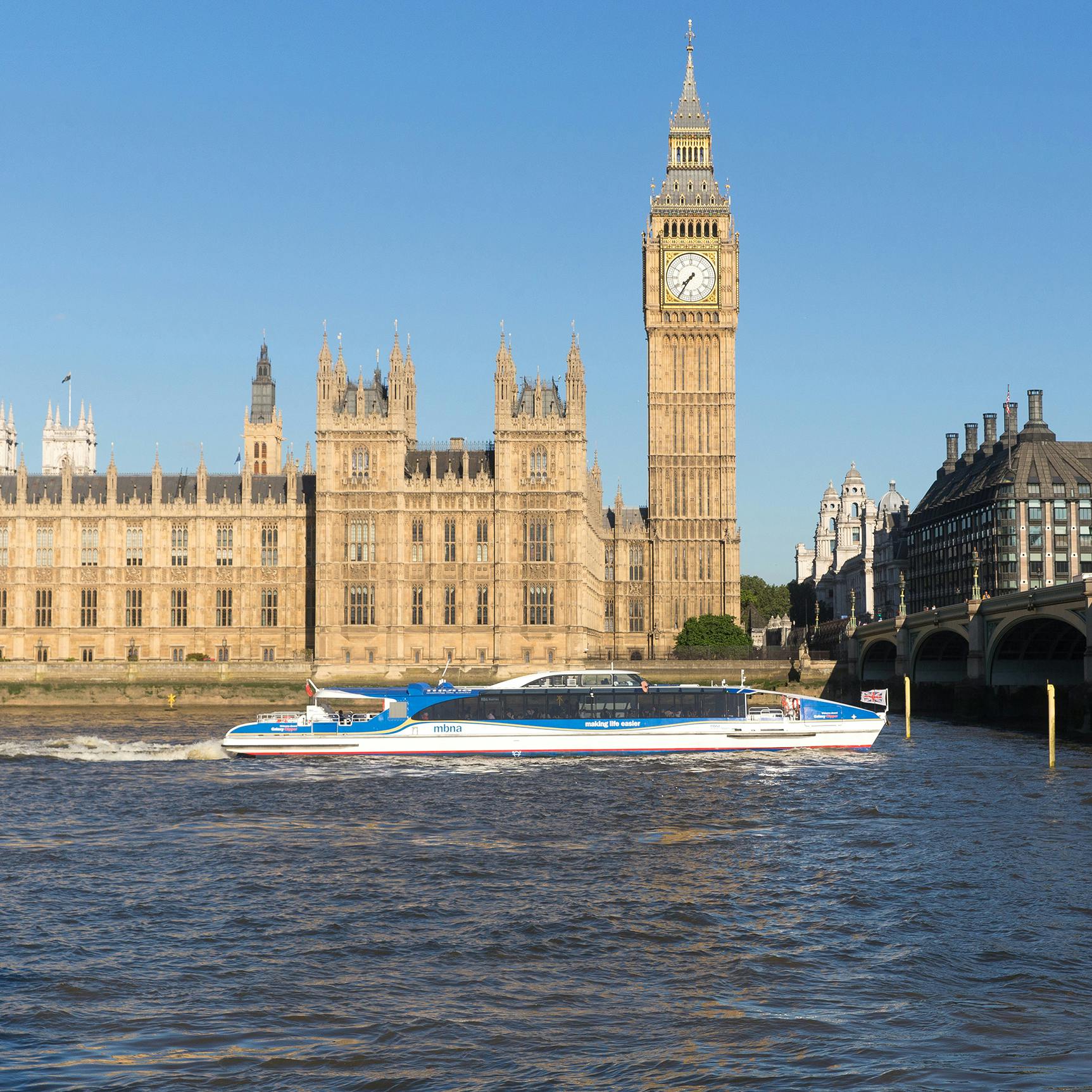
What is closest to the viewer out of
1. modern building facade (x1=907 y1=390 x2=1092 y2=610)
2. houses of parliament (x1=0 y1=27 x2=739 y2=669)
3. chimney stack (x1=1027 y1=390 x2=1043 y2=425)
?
houses of parliament (x1=0 y1=27 x2=739 y2=669)

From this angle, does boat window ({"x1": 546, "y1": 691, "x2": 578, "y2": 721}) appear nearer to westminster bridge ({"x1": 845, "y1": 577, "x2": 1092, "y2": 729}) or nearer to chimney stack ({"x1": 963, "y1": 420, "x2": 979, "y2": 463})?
westminster bridge ({"x1": 845, "y1": 577, "x2": 1092, "y2": 729})

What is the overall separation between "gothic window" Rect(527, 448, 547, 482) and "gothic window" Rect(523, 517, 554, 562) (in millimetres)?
3437

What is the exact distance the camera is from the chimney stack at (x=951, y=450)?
18988 centimetres

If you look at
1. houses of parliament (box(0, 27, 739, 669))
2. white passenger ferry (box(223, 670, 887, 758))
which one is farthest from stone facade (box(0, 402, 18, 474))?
white passenger ferry (box(223, 670, 887, 758))

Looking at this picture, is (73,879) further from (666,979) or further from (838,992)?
(838,992)

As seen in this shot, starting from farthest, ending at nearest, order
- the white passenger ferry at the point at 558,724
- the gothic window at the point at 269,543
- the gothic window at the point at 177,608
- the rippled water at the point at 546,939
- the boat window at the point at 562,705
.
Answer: the gothic window at the point at 269,543 → the gothic window at the point at 177,608 → the boat window at the point at 562,705 → the white passenger ferry at the point at 558,724 → the rippled water at the point at 546,939

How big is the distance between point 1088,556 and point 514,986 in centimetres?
14332

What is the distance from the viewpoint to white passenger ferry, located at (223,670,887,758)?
68.6 metres

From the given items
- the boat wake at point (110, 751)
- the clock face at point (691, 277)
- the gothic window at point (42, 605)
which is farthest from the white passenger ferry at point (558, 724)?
the clock face at point (691, 277)

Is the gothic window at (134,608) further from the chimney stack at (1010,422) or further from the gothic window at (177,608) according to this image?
the chimney stack at (1010,422)

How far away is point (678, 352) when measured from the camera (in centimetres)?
13562

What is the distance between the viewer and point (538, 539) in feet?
398

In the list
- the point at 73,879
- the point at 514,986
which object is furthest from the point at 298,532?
the point at 514,986

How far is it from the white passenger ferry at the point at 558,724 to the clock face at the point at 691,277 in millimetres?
70876
